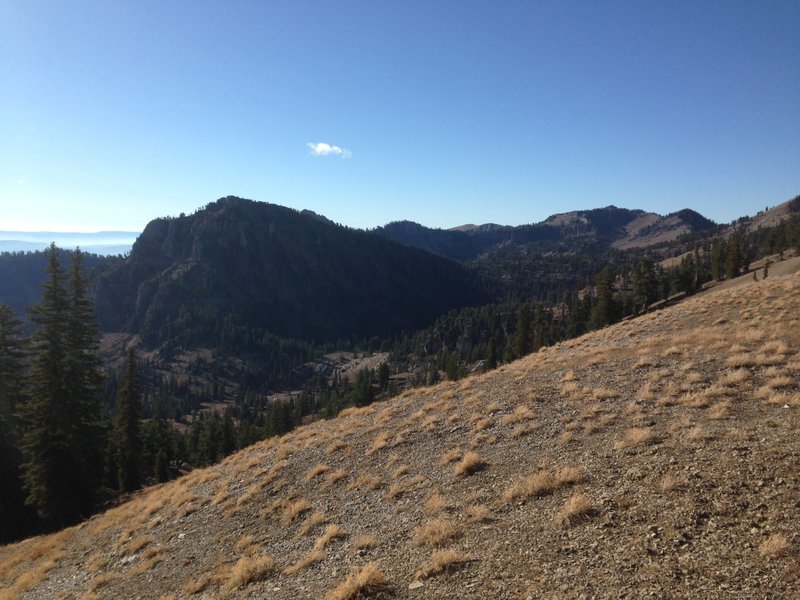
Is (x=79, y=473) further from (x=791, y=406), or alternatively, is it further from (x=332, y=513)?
(x=791, y=406)

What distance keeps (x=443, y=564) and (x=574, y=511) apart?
116 inches

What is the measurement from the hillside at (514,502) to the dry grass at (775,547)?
3cm

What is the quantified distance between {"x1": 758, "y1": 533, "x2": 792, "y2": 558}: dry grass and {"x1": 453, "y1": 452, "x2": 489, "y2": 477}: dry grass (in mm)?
7217

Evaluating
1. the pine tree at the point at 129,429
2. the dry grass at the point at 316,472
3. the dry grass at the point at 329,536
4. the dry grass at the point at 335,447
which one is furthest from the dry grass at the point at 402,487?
the pine tree at the point at 129,429

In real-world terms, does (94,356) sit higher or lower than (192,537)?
higher

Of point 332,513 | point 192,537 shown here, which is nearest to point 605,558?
point 332,513

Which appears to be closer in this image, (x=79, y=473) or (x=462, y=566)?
(x=462, y=566)

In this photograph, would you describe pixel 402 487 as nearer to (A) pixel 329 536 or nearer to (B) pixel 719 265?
(A) pixel 329 536

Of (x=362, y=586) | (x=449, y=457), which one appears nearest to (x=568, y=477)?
(x=449, y=457)

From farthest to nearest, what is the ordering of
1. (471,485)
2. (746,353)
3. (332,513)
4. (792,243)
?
(792,243) < (746,353) < (332,513) < (471,485)

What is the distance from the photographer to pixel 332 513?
13266mm

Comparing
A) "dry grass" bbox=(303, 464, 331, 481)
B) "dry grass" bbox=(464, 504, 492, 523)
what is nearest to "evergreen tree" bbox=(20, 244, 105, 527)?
"dry grass" bbox=(303, 464, 331, 481)

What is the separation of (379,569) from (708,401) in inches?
459

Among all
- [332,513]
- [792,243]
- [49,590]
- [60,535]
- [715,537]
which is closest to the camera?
[715,537]
